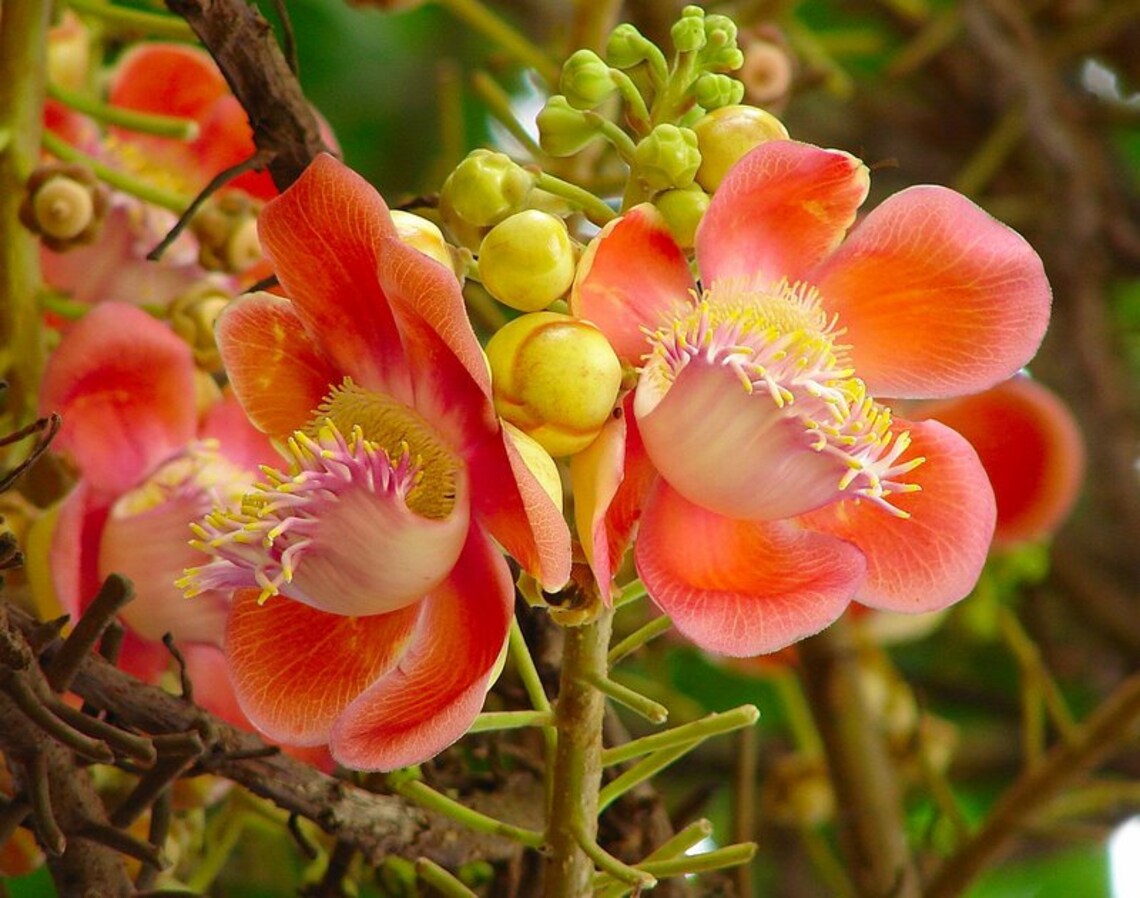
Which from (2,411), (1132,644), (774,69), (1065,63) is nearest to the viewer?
(2,411)

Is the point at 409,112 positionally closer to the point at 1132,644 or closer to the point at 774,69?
the point at 774,69

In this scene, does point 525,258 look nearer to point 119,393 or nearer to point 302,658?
point 302,658

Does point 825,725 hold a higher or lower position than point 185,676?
lower

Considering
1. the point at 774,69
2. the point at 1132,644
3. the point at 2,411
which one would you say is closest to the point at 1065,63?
the point at 1132,644

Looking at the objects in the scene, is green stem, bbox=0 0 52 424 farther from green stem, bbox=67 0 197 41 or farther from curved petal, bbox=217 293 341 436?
curved petal, bbox=217 293 341 436

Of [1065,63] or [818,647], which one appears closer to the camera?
[818,647]

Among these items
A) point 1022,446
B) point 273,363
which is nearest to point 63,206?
point 273,363

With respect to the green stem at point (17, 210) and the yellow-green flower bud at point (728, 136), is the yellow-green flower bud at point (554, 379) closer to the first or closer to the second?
the yellow-green flower bud at point (728, 136)

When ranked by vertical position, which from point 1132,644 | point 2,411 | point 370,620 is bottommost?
point 1132,644

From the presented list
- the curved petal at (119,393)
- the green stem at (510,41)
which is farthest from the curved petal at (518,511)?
the green stem at (510,41)
